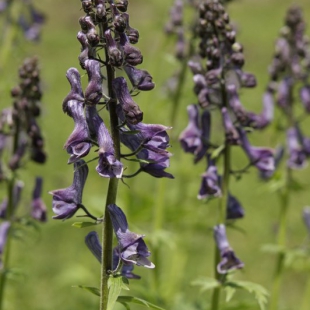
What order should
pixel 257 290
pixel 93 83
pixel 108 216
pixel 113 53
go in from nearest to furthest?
pixel 113 53 → pixel 93 83 → pixel 108 216 → pixel 257 290

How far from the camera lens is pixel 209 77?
5.18 meters

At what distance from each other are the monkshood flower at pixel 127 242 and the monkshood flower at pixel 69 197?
26 cm

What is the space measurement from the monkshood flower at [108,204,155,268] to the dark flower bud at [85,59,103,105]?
55 cm

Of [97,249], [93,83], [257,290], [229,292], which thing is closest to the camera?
[93,83]

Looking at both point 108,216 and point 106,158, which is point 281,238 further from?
point 106,158

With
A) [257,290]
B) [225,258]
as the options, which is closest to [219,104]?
[225,258]

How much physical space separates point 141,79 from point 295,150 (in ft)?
11.5

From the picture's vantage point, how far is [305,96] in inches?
281

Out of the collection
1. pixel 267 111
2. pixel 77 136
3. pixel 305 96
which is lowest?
pixel 77 136

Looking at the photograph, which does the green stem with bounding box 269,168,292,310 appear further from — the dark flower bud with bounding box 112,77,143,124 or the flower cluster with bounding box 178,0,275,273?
the dark flower bud with bounding box 112,77,143,124

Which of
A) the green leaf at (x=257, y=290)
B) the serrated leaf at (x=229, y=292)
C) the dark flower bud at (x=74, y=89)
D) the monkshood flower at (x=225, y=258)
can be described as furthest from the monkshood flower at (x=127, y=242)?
the monkshood flower at (x=225, y=258)

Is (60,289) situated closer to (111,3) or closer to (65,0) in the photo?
(111,3)

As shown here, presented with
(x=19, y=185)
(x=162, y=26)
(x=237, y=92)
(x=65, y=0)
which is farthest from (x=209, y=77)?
(x=65, y=0)

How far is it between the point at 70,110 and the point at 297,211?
10456 millimetres
